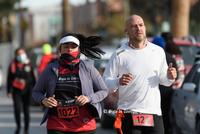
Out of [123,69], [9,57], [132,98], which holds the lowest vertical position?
[9,57]

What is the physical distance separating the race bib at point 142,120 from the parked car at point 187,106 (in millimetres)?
2368

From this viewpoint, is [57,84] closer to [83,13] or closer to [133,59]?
[133,59]

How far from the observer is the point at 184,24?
16812 mm

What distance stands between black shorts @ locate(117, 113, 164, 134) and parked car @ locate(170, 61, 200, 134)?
227cm

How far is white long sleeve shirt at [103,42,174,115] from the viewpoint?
17.1 ft

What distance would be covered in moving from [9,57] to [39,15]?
87569mm

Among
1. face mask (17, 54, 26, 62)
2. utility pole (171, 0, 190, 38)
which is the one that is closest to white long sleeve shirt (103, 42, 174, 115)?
face mask (17, 54, 26, 62)

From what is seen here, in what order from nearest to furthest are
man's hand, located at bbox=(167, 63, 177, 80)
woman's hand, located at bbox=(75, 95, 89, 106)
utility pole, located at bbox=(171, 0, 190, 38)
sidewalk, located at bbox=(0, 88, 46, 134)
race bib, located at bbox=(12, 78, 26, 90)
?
woman's hand, located at bbox=(75, 95, 89, 106) → man's hand, located at bbox=(167, 63, 177, 80) → race bib, located at bbox=(12, 78, 26, 90) → sidewalk, located at bbox=(0, 88, 46, 134) → utility pole, located at bbox=(171, 0, 190, 38)

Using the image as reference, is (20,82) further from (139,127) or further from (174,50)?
(139,127)

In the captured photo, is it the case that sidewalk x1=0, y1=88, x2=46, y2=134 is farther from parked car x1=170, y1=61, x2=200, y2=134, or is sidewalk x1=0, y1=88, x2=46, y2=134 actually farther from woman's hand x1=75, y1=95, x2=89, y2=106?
woman's hand x1=75, y1=95, x2=89, y2=106

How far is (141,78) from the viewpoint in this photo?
17.1ft

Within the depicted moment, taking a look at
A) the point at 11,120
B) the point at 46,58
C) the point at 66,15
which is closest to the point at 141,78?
the point at 46,58

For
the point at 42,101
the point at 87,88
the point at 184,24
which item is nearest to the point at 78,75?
the point at 87,88

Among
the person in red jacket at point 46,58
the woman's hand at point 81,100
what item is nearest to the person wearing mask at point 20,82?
the person in red jacket at point 46,58
